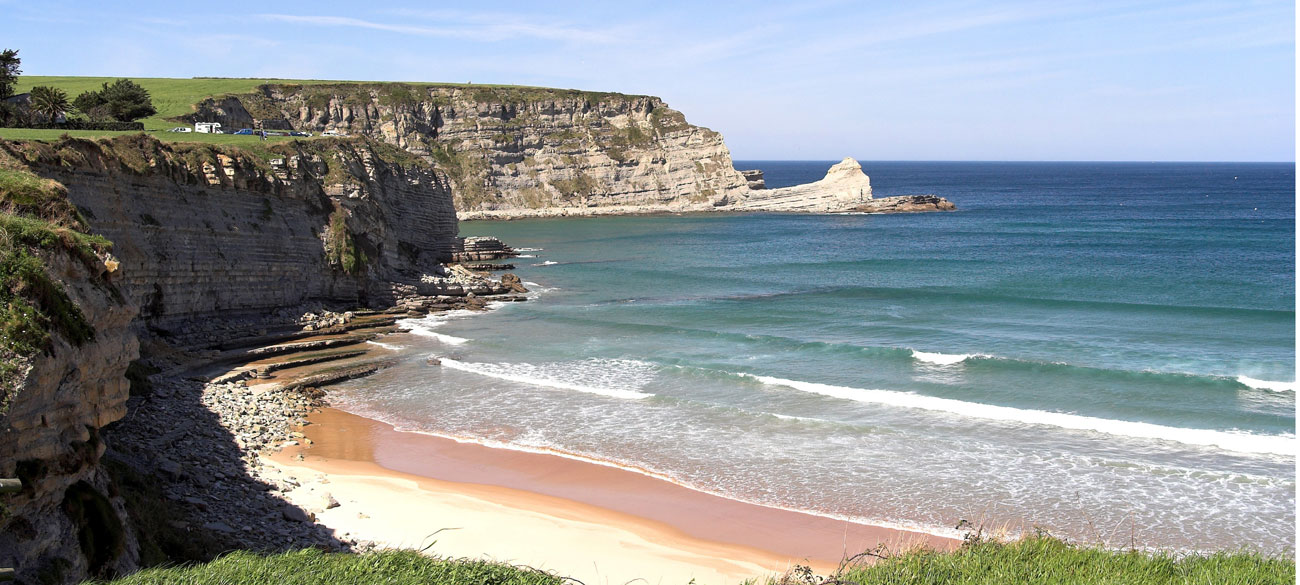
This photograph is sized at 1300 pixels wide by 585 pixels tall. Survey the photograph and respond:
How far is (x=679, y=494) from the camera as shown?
17953 mm

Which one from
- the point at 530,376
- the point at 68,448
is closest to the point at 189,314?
the point at 530,376

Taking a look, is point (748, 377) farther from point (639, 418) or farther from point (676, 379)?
point (639, 418)

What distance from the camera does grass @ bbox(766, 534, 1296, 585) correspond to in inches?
362

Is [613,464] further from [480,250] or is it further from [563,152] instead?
[563,152]

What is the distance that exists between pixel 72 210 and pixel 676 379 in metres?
16.4

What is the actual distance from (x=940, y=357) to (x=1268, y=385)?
338 inches

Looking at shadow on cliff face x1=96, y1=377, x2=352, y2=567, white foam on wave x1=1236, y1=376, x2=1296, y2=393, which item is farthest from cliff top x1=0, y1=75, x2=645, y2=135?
white foam on wave x1=1236, y1=376, x2=1296, y2=393

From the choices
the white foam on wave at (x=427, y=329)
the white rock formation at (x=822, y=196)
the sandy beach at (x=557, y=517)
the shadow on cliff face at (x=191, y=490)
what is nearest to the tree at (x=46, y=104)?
the white foam on wave at (x=427, y=329)

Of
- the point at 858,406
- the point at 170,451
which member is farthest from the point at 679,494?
the point at 170,451

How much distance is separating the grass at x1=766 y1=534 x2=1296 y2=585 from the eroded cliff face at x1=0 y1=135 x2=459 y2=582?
25.6 ft

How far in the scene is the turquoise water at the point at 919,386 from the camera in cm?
1755

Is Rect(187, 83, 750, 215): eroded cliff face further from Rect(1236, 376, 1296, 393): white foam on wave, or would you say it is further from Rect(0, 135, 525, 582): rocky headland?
Rect(1236, 376, 1296, 393): white foam on wave

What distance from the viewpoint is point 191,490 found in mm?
15414

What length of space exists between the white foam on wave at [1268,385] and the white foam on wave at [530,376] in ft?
53.7
